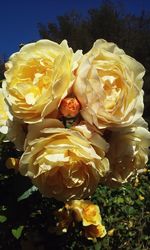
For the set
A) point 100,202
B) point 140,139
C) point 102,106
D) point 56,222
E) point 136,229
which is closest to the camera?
point 102,106

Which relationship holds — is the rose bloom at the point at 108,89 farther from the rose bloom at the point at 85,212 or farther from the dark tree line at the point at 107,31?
the dark tree line at the point at 107,31

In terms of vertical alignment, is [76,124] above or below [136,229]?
above

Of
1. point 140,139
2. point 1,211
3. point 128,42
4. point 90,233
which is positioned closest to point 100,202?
point 90,233

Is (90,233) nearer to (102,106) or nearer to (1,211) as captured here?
(1,211)

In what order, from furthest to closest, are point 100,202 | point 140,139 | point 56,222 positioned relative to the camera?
1. point 100,202
2. point 56,222
3. point 140,139

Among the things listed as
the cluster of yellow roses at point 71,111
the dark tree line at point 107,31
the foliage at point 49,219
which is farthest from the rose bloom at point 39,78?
the dark tree line at point 107,31
